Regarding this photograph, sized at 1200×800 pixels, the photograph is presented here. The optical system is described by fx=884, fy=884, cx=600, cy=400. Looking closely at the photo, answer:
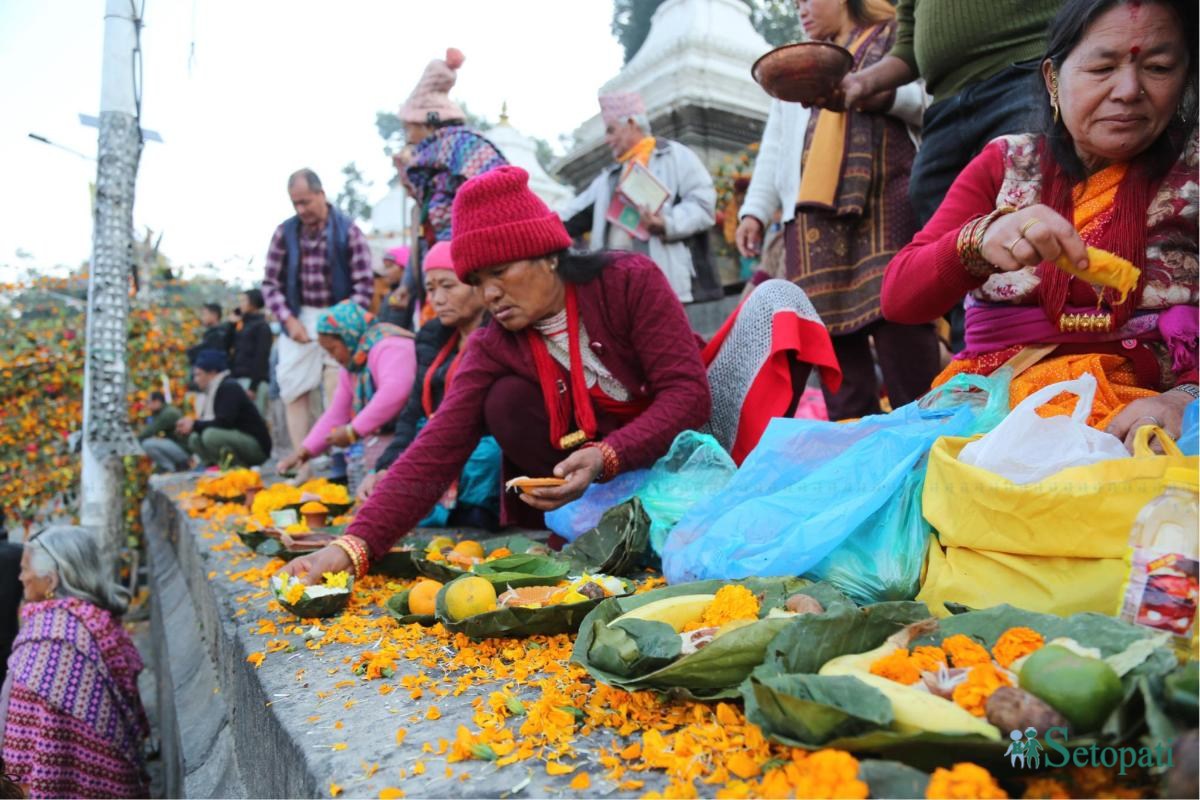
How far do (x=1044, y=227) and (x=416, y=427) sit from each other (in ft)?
10.4

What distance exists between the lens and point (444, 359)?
4113 mm

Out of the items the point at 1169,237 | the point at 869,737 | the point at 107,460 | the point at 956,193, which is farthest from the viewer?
the point at 107,460

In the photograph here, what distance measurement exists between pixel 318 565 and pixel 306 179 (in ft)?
14.7

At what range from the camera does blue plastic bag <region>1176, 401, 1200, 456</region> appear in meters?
1.51

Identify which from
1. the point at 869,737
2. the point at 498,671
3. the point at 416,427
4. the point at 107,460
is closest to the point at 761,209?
the point at 416,427

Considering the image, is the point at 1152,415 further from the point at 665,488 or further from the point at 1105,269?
the point at 665,488

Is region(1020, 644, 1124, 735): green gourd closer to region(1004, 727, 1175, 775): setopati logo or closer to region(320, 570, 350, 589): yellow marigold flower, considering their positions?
region(1004, 727, 1175, 775): setopati logo

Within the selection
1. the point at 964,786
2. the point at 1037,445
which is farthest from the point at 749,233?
the point at 964,786

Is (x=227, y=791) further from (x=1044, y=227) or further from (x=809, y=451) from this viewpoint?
(x=1044, y=227)

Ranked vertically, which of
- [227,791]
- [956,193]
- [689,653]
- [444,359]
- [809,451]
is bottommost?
[227,791]

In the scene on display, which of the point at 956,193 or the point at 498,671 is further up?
the point at 956,193

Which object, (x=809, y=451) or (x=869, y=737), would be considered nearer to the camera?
(x=869, y=737)

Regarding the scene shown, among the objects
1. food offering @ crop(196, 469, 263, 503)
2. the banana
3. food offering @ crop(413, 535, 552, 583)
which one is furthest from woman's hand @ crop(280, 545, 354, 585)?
food offering @ crop(196, 469, 263, 503)

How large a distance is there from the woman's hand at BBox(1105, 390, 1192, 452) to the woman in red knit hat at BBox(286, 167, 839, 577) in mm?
1315
